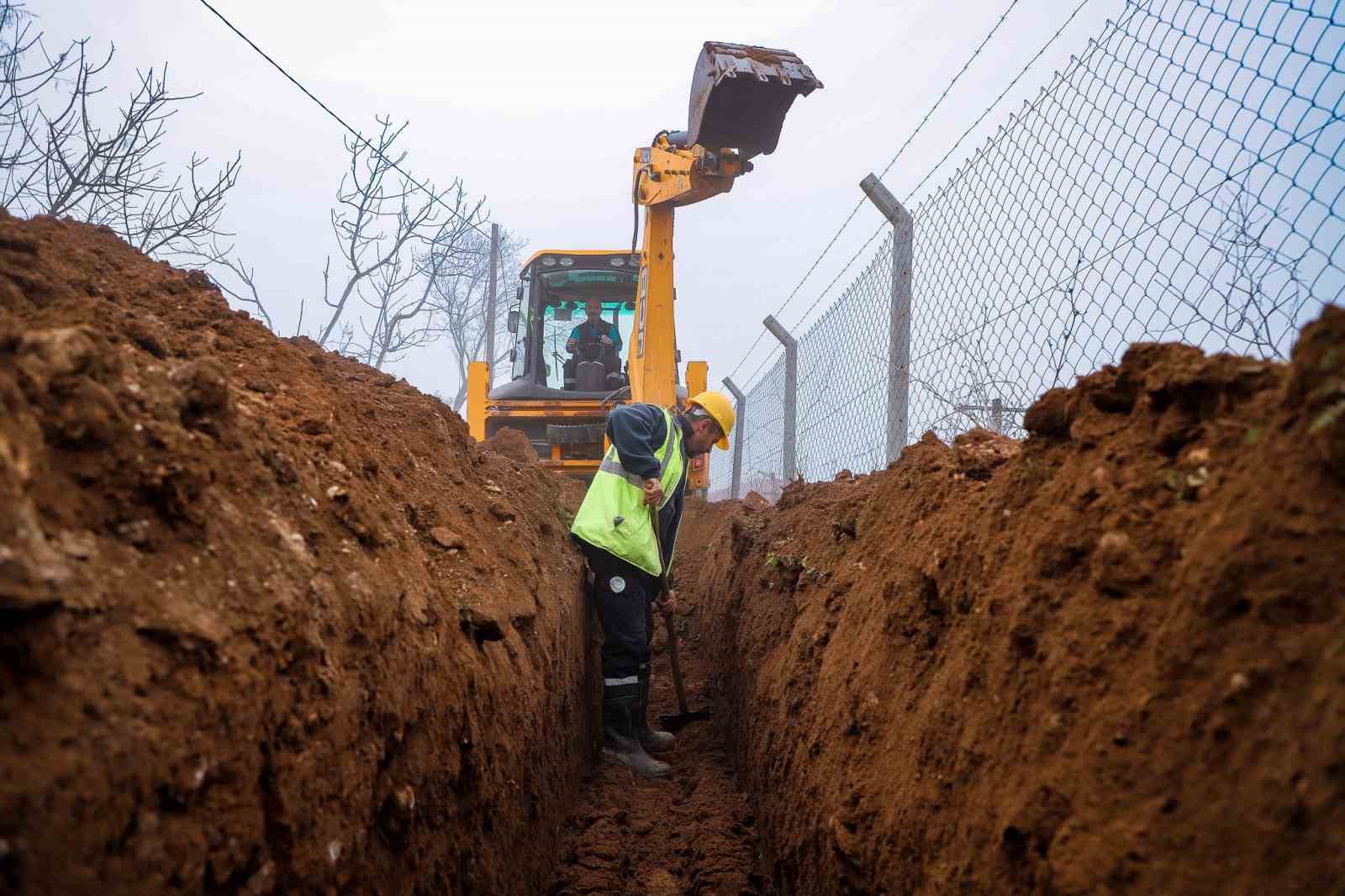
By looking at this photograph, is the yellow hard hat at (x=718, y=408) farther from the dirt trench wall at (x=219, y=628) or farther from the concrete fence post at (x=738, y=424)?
the concrete fence post at (x=738, y=424)

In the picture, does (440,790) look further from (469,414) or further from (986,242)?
(469,414)

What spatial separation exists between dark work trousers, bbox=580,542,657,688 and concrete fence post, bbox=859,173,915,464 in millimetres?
1844

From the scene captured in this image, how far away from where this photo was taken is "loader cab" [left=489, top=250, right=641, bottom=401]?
11.2 m

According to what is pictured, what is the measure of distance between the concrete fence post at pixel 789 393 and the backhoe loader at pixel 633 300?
1.06 metres

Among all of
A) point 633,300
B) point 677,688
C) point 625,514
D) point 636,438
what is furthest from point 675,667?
point 633,300

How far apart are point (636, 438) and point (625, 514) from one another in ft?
1.62

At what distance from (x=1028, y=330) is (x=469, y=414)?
25.3 ft

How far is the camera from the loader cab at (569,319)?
11.2 m

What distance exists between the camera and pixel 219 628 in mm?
1699

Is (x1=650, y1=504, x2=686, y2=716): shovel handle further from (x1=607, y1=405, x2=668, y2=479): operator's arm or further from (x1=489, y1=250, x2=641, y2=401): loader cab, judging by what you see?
(x1=489, y1=250, x2=641, y2=401): loader cab

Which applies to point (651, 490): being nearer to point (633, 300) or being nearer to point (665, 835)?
point (665, 835)

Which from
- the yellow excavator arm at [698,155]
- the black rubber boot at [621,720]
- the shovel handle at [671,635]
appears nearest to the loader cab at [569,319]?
the yellow excavator arm at [698,155]

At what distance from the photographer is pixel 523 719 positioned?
350 cm

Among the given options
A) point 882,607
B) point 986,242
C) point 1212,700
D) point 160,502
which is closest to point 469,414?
point 986,242
